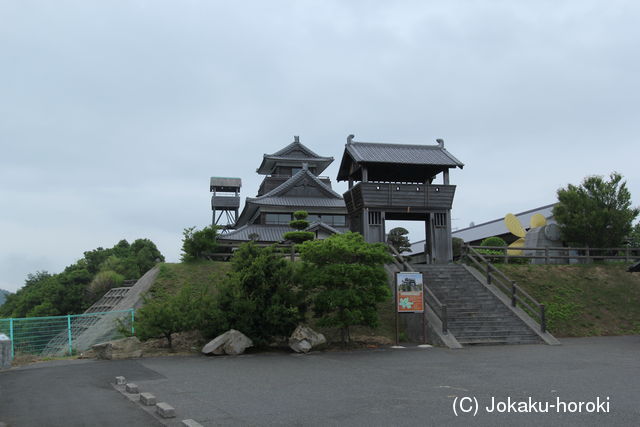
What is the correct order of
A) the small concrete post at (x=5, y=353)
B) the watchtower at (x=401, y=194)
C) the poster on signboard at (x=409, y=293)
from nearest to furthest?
the small concrete post at (x=5, y=353), the poster on signboard at (x=409, y=293), the watchtower at (x=401, y=194)

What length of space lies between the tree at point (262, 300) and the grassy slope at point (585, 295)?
9.62m

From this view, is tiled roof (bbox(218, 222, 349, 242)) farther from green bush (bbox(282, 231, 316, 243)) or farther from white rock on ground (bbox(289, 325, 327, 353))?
white rock on ground (bbox(289, 325, 327, 353))

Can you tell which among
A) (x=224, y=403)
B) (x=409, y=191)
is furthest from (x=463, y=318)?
(x=224, y=403)

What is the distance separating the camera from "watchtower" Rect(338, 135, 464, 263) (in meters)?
22.6

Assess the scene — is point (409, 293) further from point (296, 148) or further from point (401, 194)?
point (296, 148)

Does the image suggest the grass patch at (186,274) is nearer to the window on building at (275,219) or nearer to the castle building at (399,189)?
the castle building at (399,189)

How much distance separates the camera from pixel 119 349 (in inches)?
540

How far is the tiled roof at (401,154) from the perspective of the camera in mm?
23391

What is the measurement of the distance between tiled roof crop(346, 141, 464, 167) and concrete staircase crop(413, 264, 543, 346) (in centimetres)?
563

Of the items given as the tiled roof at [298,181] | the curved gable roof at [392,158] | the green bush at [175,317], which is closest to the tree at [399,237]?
the tiled roof at [298,181]

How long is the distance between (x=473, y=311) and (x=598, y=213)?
11.3 m

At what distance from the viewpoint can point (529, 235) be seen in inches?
1073

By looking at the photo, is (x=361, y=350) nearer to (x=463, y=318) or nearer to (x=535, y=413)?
(x=463, y=318)

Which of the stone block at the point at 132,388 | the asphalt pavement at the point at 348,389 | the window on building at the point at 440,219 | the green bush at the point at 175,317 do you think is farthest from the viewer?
the window on building at the point at 440,219
